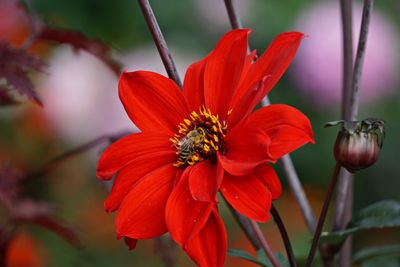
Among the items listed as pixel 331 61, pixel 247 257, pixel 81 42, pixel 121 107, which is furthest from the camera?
pixel 331 61

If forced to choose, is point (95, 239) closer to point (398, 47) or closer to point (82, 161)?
point (82, 161)

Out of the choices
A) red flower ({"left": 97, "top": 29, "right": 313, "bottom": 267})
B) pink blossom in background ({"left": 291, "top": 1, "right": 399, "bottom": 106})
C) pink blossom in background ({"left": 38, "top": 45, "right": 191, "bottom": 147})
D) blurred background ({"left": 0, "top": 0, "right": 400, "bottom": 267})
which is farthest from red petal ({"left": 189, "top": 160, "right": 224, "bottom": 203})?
pink blossom in background ({"left": 291, "top": 1, "right": 399, "bottom": 106})

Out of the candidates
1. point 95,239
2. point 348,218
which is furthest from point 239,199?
point 95,239

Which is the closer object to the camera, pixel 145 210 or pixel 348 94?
pixel 145 210

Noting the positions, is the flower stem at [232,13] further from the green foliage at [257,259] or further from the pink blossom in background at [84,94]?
the pink blossom in background at [84,94]

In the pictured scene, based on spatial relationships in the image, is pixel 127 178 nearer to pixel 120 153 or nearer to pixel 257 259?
pixel 120 153

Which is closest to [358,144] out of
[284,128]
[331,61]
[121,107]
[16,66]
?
[284,128]

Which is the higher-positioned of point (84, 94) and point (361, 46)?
point (361, 46)
